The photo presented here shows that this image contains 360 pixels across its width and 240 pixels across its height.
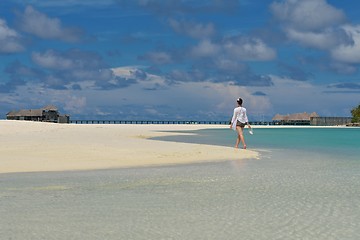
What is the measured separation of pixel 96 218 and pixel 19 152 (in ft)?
40.3

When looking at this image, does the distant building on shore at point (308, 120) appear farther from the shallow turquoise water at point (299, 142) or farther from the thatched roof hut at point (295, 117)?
the shallow turquoise water at point (299, 142)

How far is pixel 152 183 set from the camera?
1102cm

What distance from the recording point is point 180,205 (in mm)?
8258

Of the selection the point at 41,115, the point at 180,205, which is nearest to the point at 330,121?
the point at 41,115

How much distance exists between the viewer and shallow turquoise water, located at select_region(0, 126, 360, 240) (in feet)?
20.9

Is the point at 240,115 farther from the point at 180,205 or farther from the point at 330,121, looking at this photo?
the point at 330,121

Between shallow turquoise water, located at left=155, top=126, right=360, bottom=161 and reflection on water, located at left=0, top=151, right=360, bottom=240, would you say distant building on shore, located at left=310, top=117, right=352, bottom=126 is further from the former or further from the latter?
reflection on water, located at left=0, top=151, right=360, bottom=240

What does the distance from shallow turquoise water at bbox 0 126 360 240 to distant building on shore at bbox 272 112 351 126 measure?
113m

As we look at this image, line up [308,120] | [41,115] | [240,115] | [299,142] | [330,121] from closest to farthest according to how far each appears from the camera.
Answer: [240,115], [299,142], [41,115], [330,121], [308,120]

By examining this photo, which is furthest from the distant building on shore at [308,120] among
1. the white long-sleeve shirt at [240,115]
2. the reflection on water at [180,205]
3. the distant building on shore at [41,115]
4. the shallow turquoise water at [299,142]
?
the reflection on water at [180,205]

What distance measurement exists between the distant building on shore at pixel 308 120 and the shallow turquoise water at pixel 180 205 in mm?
112785

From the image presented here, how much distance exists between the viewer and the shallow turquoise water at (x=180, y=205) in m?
6.38

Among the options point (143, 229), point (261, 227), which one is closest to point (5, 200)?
point (143, 229)

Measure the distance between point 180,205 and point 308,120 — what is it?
12258cm
